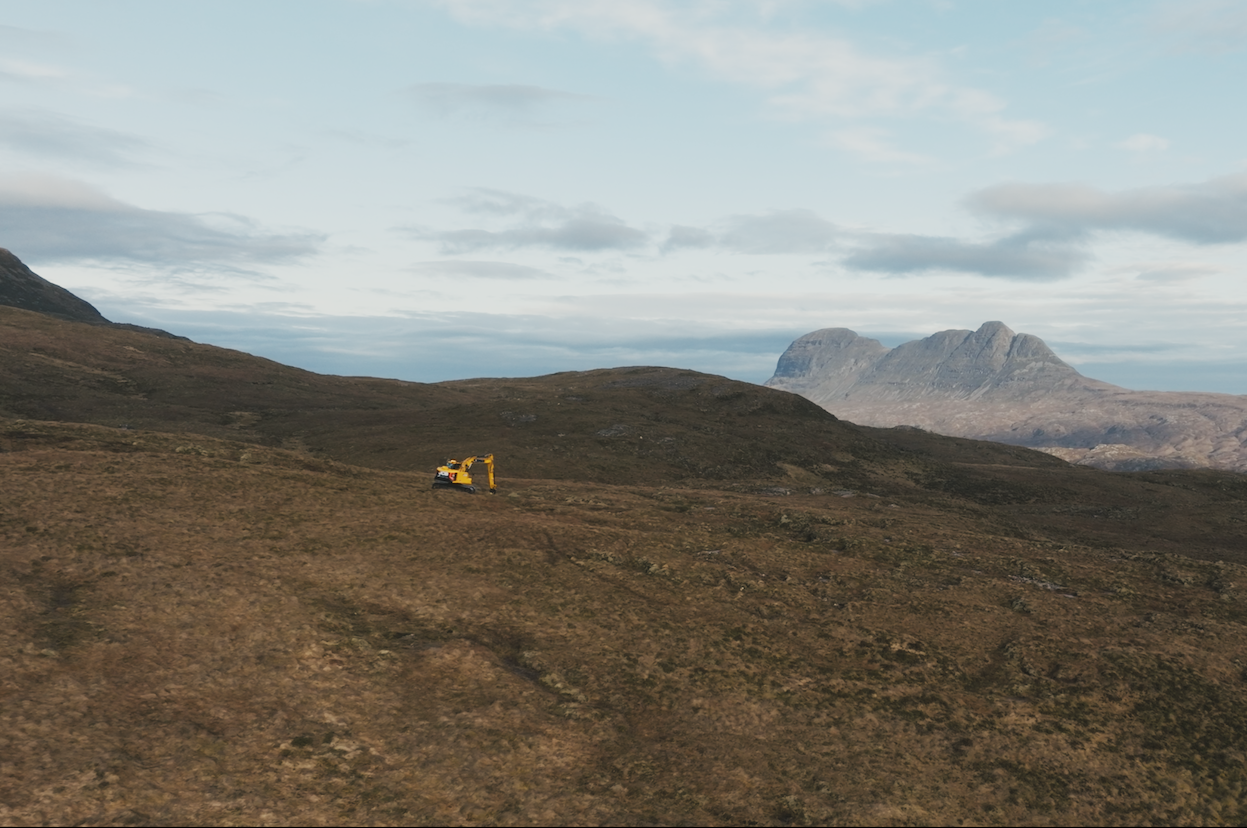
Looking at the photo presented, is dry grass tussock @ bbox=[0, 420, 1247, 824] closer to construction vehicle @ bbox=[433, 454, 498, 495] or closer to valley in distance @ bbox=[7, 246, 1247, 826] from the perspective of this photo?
valley in distance @ bbox=[7, 246, 1247, 826]

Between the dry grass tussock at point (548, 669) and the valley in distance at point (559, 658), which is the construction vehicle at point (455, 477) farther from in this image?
the dry grass tussock at point (548, 669)

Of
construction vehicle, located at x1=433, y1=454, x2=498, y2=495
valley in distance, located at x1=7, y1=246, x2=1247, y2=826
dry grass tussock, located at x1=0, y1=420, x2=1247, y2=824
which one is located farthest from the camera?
construction vehicle, located at x1=433, y1=454, x2=498, y2=495

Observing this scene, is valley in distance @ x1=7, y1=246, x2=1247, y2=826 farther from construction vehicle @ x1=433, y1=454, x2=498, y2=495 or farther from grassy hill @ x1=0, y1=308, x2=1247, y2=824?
construction vehicle @ x1=433, y1=454, x2=498, y2=495

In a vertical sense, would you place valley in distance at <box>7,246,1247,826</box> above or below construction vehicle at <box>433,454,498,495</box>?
below

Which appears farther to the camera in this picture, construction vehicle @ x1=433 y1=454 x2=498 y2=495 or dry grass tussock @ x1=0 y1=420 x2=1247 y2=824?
construction vehicle @ x1=433 y1=454 x2=498 y2=495

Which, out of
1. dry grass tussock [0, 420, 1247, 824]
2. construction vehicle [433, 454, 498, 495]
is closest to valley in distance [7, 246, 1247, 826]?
dry grass tussock [0, 420, 1247, 824]

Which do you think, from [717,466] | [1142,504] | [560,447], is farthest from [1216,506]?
[560,447]

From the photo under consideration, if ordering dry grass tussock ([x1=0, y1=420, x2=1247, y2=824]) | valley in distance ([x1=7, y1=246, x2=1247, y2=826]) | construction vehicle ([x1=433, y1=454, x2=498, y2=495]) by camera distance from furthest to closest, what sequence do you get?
construction vehicle ([x1=433, y1=454, x2=498, y2=495]) < valley in distance ([x1=7, y1=246, x2=1247, y2=826]) < dry grass tussock ([x1=0, y1=420, x2=1247, y2=824])

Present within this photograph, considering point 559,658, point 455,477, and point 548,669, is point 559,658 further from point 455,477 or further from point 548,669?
point 455,477
